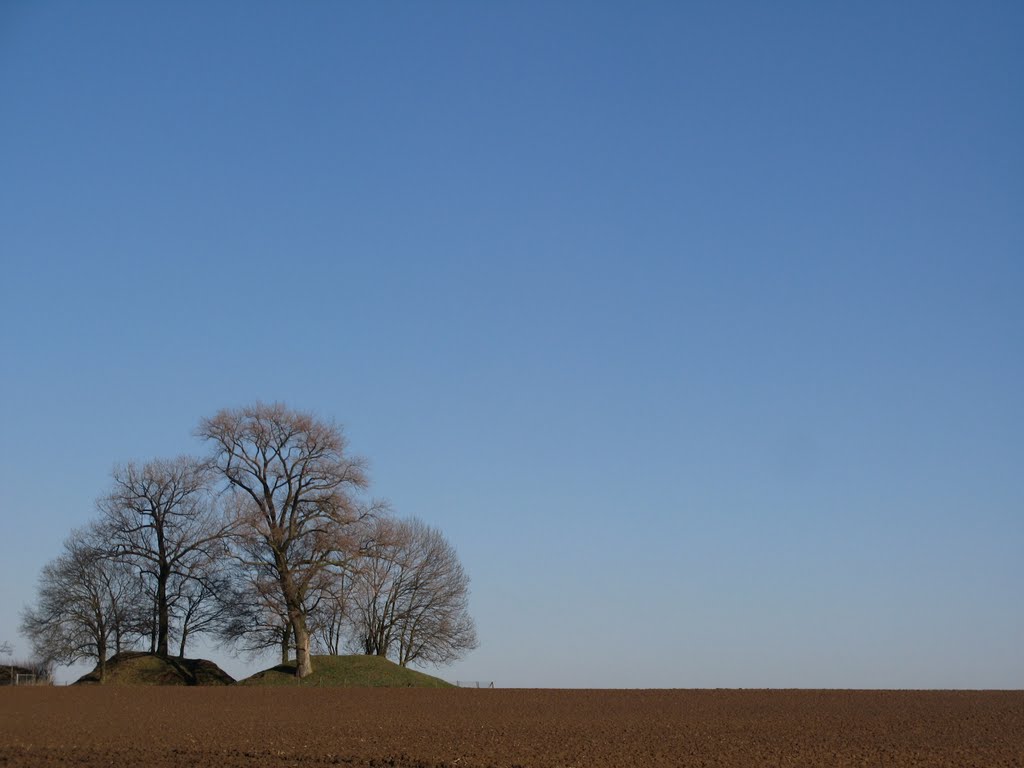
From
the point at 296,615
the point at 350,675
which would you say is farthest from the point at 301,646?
the point at 350,675

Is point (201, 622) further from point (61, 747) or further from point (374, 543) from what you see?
point (61, 747)

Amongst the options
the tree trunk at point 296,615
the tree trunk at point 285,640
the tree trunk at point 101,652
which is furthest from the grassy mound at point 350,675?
the tree trunk at point 101,652

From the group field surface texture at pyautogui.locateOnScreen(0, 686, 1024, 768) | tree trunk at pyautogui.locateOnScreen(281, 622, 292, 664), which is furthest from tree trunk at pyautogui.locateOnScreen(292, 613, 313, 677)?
field surface texture at pyautogui.locateOnScreen(0, 686, 1024, 768)

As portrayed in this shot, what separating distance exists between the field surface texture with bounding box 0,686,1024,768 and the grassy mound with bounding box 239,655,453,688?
160 inches

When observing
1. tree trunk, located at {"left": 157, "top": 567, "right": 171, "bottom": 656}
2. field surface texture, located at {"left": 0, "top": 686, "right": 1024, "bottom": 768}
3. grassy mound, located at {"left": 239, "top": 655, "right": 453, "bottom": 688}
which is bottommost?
field surface texture, located at {"left": 0, "top": 686, "right": 1024, "bottom": 768}

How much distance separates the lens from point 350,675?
56406 millimetres

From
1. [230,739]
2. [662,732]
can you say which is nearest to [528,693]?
[662,732]

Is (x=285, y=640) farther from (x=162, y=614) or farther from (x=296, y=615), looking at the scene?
(x=162, y=614)

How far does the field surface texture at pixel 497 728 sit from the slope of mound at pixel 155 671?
4.62 metres

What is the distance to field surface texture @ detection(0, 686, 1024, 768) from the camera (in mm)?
26047

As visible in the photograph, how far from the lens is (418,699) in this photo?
47469mm

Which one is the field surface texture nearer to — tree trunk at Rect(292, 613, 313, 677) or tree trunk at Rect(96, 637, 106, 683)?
tree trunk at Rect(292, 613, 313, 677)

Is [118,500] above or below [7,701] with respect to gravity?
above

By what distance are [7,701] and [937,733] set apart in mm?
35587
